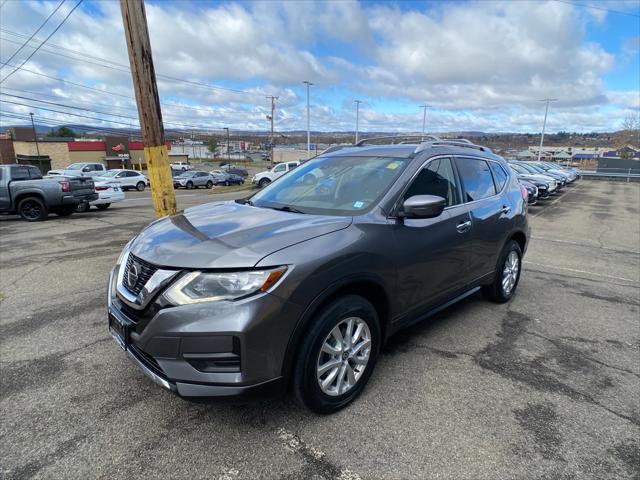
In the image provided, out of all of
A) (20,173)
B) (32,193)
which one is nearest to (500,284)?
(32,193)

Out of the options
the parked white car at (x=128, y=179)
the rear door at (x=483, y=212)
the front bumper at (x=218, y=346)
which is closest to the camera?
the front bumper at (x=218, y=346)

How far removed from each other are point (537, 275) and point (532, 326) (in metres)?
2.37

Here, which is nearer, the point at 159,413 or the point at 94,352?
the point at 159,413

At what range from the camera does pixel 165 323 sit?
83.7 inches

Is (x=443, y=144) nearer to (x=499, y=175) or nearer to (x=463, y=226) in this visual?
(x=463, y=226)

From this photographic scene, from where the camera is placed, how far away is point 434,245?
3.23m

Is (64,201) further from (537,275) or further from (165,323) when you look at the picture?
(537,275)

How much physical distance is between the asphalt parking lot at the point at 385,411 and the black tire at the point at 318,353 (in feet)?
0.42

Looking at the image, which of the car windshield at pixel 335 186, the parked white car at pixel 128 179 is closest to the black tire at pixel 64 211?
the car windshield at pixel 335 186

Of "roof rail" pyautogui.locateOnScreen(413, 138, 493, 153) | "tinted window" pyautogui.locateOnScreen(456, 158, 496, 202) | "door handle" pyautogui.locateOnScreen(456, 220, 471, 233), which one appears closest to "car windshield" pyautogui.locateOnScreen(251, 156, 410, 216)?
"roof rail" pyautogui.locateOnScreen(413, 138, 493, 153)

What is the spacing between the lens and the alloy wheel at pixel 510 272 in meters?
4.64

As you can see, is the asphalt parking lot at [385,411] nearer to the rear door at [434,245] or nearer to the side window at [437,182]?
the rear door at [434,245]

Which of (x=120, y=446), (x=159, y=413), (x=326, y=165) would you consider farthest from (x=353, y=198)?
(x=120, y=446)

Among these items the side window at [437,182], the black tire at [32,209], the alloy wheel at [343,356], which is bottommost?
the black tire at [32,209]
